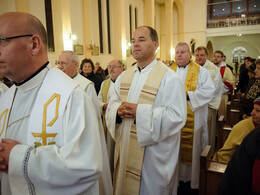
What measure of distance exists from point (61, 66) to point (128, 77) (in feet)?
3.52

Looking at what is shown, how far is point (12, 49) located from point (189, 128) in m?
2.77

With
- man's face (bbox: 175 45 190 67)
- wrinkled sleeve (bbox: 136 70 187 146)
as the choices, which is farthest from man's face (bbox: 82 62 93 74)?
wrinkled sleeve (bbox: 136 70 187 146)

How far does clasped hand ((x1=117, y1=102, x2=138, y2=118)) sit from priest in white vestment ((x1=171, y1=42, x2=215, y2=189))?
1276 millimetres

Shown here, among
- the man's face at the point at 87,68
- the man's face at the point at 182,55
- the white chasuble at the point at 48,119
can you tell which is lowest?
the white chasuble at the point at 48,119

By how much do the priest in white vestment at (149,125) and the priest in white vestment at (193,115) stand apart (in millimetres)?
941

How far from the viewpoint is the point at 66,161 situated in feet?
3.33

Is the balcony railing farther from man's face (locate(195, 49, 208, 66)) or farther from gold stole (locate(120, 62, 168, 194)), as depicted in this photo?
gold stole (locate(120, 62, 168, 194))

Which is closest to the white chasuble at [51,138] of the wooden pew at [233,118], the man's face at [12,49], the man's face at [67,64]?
the man's face at [12,49]

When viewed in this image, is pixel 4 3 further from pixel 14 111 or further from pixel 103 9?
pixel 14 111

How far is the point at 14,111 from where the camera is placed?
1.32 meters

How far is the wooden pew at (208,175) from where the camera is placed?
210cm

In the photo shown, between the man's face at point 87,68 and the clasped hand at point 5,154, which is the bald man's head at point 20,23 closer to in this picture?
the clasped hand at point 5,154

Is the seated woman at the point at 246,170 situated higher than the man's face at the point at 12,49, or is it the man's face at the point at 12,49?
the man's face at the point at 12,49

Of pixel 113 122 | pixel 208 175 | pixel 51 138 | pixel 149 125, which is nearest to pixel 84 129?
pixel 51 138
